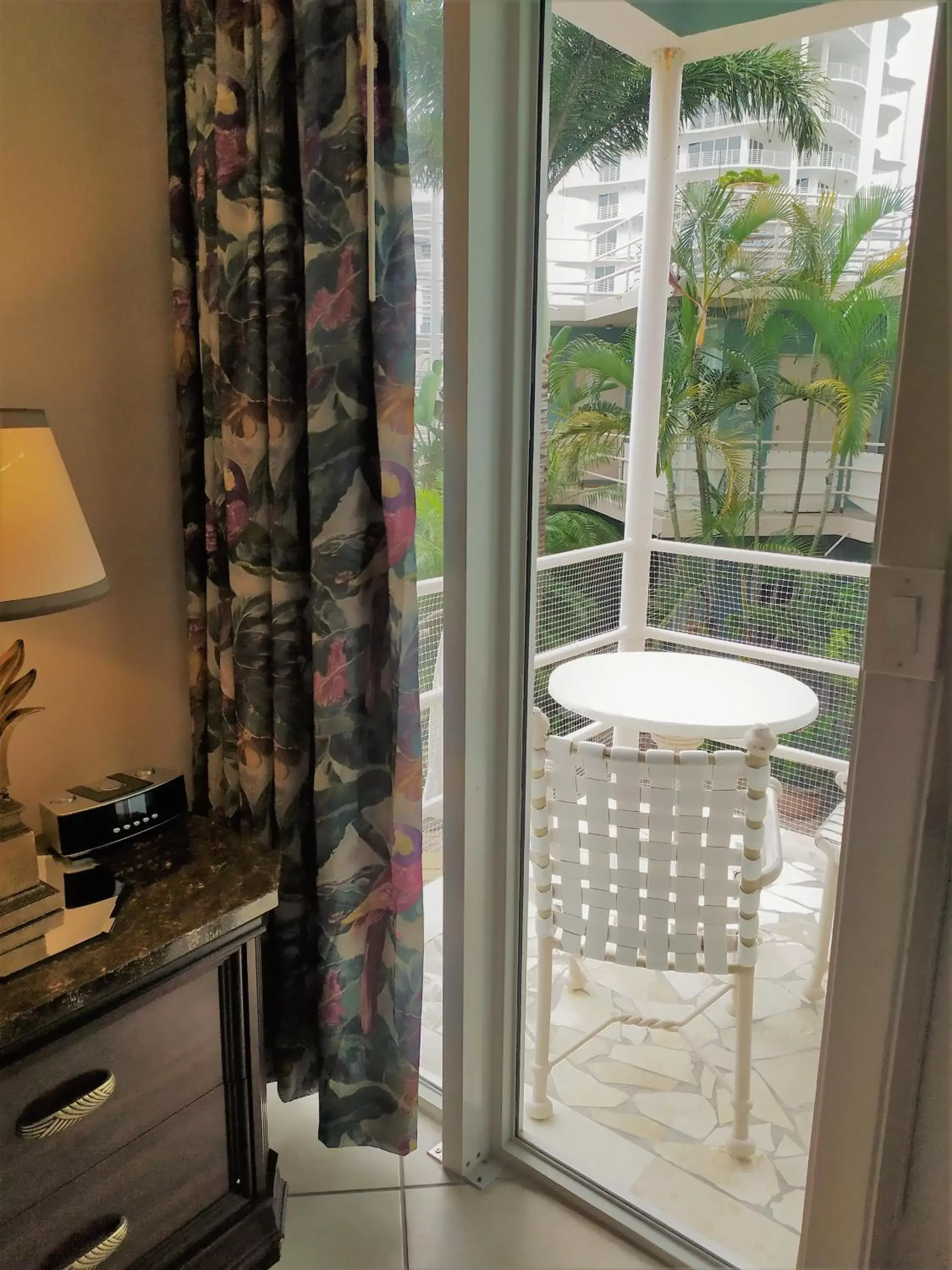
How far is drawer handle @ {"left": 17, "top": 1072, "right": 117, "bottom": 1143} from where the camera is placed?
3.63ft

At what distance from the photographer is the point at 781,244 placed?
1.24 meters

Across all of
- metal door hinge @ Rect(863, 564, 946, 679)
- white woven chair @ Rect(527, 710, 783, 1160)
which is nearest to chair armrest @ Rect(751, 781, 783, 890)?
white woven chair @ Rect(527, 710, 783, 1160)

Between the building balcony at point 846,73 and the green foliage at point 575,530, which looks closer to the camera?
the building balcony at point 846,73

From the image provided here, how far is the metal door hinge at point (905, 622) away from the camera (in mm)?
1056

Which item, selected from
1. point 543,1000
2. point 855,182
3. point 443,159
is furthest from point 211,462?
point 543,1000

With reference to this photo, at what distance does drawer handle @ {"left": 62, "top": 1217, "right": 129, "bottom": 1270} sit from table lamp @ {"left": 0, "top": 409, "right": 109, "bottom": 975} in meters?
0.41

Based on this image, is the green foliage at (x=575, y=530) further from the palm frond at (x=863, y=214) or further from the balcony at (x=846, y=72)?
the balcony at (x=846, y=72)

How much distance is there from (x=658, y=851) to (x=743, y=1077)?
48 centimetres

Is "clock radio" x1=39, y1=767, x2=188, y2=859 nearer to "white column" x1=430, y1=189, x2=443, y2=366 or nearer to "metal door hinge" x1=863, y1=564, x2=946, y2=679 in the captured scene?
"white column" x1=430, y1=189, x2=443, y2=366

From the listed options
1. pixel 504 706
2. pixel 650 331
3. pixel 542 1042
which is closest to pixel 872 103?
pixel 650 331

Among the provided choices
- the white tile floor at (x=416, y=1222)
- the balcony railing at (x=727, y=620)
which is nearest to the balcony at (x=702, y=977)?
the balcony railing at (x=727, y=620)

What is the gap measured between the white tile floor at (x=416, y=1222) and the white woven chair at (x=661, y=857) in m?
0.36

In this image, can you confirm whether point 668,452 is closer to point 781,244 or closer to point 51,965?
point 781,244

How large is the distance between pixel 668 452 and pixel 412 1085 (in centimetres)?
119
